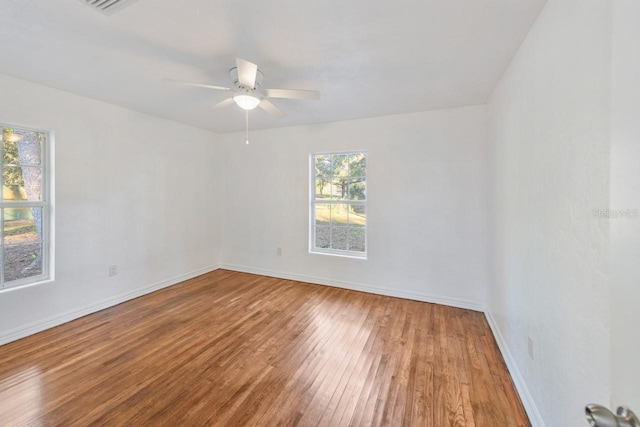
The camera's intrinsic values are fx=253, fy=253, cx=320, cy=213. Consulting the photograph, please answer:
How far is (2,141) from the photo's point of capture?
2416mm

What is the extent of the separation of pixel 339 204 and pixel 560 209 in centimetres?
285

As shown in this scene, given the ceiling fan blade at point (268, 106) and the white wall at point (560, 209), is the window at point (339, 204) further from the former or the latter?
the white wall at point (560, 209)

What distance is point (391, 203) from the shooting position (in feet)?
11.5

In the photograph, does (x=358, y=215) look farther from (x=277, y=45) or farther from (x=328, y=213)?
(x=277, y=45)

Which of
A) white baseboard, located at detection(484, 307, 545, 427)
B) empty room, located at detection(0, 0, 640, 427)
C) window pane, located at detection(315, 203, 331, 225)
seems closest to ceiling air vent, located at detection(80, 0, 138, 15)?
empty room, located at detection(0, 0, 640, 427)

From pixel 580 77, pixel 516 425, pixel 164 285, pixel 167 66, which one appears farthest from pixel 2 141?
pixel 516 425

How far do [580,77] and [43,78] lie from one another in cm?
404

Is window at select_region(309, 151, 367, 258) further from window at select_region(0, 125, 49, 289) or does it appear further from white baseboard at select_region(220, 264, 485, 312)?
window at select_region(0, 125, 49, 289)

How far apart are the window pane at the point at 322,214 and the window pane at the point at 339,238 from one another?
0.18m

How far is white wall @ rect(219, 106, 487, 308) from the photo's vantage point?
3.11 m

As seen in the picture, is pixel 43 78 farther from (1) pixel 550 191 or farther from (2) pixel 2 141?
(1) pixel 550 191

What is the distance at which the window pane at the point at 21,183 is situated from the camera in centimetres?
246

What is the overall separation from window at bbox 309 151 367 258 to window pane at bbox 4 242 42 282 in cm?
317

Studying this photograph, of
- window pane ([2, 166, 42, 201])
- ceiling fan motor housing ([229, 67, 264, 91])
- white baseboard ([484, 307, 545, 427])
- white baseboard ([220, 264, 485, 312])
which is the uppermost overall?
ceiling fan motor housing ([229, 67, 264, 91])
